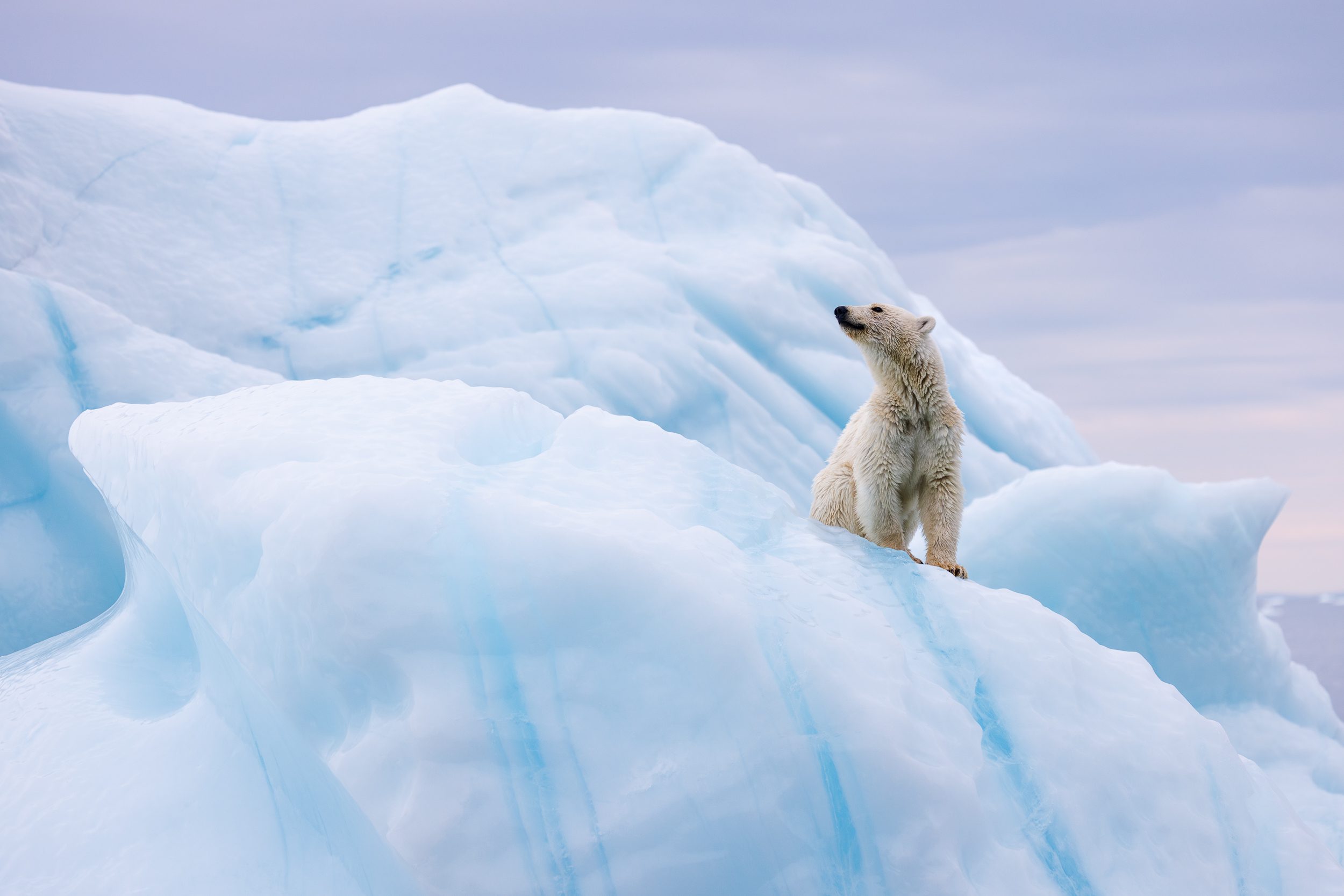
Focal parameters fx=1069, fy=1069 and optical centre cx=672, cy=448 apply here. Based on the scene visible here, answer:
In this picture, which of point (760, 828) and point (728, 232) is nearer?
point (760, 828)

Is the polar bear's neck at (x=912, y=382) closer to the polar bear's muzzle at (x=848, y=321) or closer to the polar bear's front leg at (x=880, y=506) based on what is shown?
the polar bear's muzzle at (x=848, y=321)

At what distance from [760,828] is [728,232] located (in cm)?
502

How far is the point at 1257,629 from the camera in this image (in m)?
6.03

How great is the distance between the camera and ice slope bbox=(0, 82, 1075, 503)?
597cm

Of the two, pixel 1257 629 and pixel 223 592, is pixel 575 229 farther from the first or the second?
pixel 1257 629

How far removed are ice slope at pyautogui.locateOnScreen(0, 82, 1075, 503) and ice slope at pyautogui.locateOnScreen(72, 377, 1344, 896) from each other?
2.92 m

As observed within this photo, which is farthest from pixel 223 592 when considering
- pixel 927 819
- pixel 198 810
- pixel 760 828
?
pixel 927 819

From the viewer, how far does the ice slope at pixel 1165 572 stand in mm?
5574

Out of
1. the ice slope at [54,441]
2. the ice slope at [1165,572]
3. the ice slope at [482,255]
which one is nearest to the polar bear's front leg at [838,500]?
the ice slope at [1165,572]

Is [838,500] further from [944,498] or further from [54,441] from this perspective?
[54,441]

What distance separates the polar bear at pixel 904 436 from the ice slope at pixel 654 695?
0.36 meters

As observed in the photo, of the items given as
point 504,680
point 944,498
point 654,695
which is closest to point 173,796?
point 504,680

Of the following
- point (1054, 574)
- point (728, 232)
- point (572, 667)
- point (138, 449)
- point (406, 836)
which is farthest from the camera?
point (728, 232)

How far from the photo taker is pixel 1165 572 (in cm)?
571
